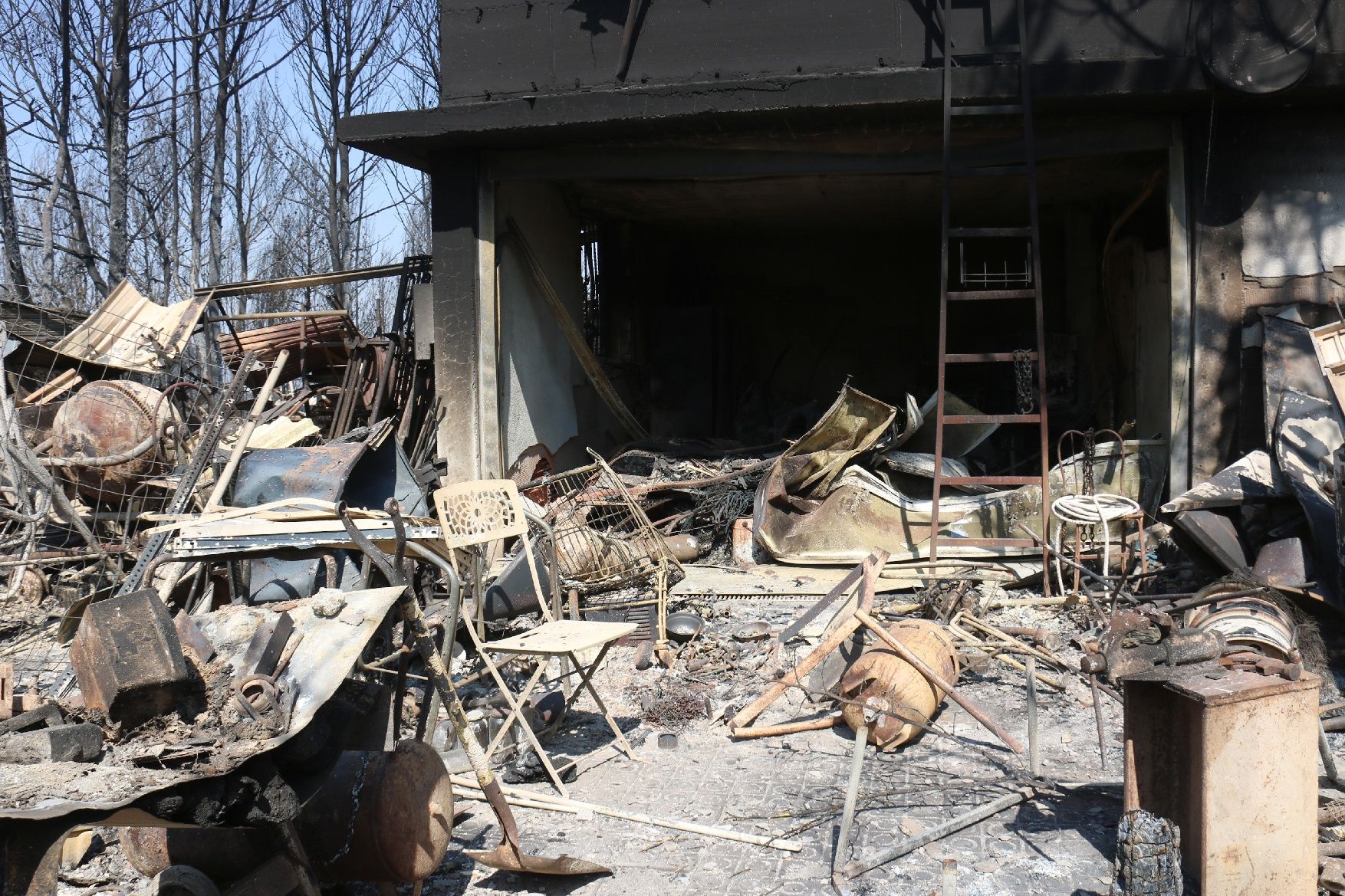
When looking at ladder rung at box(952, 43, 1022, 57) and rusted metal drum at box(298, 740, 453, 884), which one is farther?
ladder rung at box(952, 43, 1022, 57)

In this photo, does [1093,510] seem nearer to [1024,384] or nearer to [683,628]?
[683,628]

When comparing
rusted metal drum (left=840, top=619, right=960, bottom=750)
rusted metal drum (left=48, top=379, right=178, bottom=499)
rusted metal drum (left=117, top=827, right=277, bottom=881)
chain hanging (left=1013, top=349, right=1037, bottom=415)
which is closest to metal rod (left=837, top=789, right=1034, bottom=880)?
rusted metal drum (left=840, top=619, right=960, bottom=750)

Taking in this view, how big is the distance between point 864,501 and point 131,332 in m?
7.72

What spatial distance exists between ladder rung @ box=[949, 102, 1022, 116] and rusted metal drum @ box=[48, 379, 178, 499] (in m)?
6.76

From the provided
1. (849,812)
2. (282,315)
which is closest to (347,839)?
(849,812)

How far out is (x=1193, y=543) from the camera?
21.0ft

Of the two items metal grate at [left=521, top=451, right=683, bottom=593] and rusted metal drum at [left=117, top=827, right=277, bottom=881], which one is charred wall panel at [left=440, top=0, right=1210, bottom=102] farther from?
rusted metal drum at [left=117, top=827, right=277, bottom=881]

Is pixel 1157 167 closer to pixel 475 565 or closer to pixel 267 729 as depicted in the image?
pixel 475 565

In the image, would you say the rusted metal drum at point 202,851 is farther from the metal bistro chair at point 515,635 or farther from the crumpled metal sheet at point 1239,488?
the crumpled metal sheet at point 1239,488

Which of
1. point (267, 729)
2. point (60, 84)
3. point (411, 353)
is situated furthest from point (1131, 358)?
point (60, 84)

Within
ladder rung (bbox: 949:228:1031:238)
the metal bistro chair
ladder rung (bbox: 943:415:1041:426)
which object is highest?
ladder rung (bbox: 949:228:1031:238)

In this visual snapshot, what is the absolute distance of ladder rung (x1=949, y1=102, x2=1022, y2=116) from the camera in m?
7.47

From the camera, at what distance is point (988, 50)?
7.66 m

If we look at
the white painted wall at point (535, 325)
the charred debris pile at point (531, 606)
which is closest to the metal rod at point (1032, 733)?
the charred debris pile at point (531, 606)
